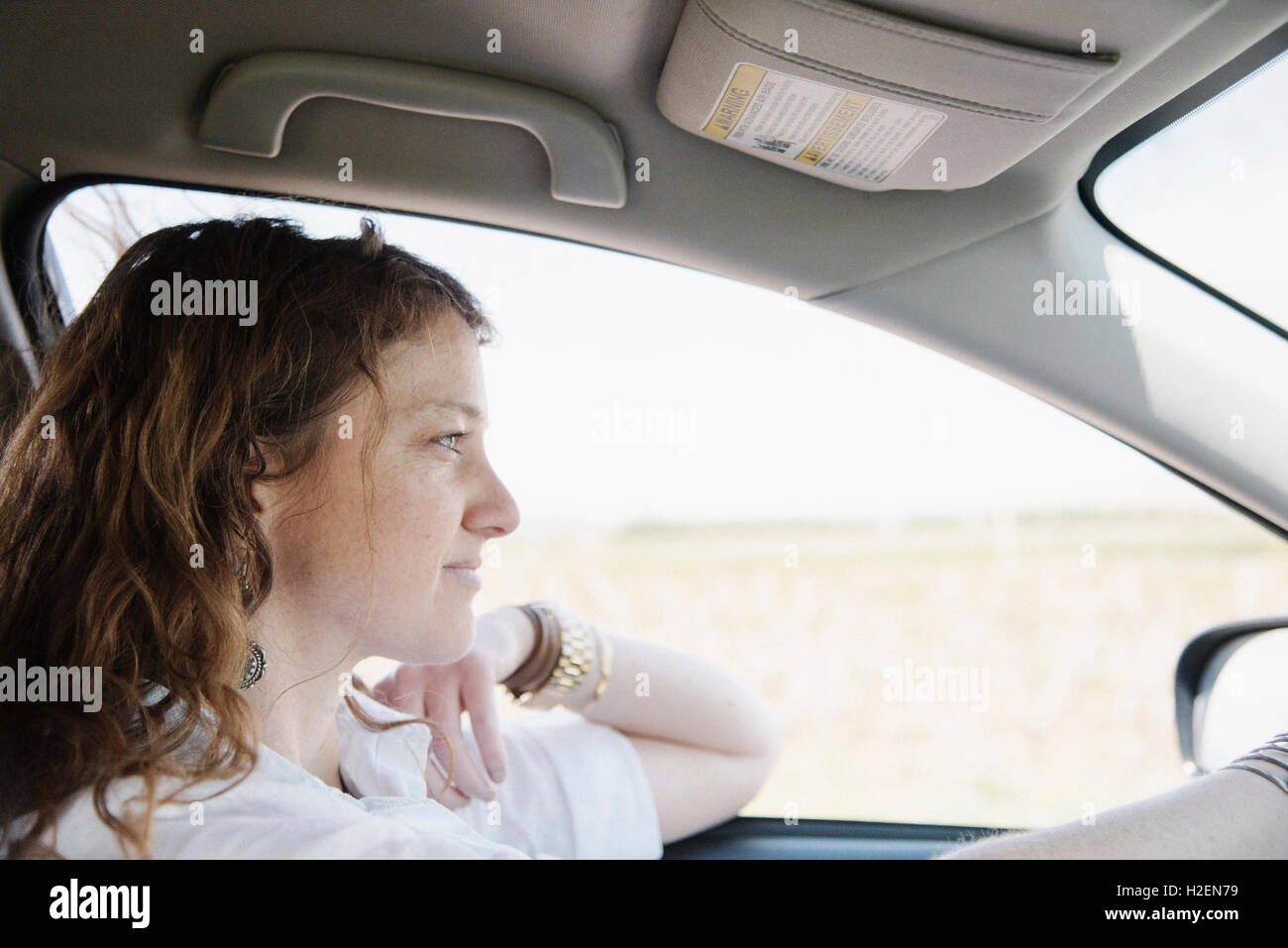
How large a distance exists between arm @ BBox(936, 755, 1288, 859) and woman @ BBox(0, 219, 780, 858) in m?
0.63

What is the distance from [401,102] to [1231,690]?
Answer: 1781 millimetres

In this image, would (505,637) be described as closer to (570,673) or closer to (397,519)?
(570,673)

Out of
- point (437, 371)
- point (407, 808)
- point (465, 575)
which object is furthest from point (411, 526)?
point (407, 808)

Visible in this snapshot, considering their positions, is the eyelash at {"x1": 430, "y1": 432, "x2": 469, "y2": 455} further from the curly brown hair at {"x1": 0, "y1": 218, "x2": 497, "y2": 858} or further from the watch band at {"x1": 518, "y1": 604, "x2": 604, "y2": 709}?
the watch band at {"x1": 518, "y1": 604, "x2": 604, "y2": 709}

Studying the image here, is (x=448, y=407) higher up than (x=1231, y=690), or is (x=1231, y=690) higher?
(x=448, y=407)

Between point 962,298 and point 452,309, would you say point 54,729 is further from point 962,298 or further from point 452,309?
point 962,298

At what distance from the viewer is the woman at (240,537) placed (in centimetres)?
108

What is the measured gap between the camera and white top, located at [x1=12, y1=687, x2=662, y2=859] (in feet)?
3.43

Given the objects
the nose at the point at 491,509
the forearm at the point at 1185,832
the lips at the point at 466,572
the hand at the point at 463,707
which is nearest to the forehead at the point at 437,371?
the nose at the point at 491,509

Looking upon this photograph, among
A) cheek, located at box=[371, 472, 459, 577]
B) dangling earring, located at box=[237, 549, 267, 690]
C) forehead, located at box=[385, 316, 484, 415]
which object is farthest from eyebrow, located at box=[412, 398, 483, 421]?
dangling earring, located at box=[237, 549, 267, 690]

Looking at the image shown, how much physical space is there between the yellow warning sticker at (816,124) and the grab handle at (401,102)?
0.20 m

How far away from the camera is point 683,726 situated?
1.93m

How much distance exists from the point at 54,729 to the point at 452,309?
31.6 inches

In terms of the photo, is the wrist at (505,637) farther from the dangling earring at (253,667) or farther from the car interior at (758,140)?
the car interior at (758,140)
